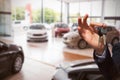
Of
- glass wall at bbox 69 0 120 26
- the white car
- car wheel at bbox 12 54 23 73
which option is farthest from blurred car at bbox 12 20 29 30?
car wheel at bbox 12 54 23 73

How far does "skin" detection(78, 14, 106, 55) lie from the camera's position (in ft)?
4.85

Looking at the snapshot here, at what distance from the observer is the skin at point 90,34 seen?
1.48 metres

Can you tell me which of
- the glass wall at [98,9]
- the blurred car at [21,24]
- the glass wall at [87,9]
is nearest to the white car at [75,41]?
the glass wall at [98,9]

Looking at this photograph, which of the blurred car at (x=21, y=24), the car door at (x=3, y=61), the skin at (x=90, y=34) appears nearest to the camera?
Result: the skin at (x=90, y=34)

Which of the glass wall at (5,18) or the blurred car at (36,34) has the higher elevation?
the glass wall at (5,18)

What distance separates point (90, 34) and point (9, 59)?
15.6 ft

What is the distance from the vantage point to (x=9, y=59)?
5.88 metres

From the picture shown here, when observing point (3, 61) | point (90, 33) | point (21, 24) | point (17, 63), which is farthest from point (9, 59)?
point (21, 24)

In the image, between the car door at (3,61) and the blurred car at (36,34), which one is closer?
the car door at (3,61)

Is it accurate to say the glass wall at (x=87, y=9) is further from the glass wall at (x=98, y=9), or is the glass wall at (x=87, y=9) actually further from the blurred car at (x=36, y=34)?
the blurred car at (x=36, y=34)

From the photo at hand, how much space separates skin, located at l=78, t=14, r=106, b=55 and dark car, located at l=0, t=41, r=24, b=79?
4.45m

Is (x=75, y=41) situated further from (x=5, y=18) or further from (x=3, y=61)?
(x=5, y=18)

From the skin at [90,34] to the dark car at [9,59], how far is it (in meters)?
4.45

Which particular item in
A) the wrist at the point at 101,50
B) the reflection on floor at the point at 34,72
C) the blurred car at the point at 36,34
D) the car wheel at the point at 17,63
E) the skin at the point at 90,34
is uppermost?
the skin at the point at 90,34
